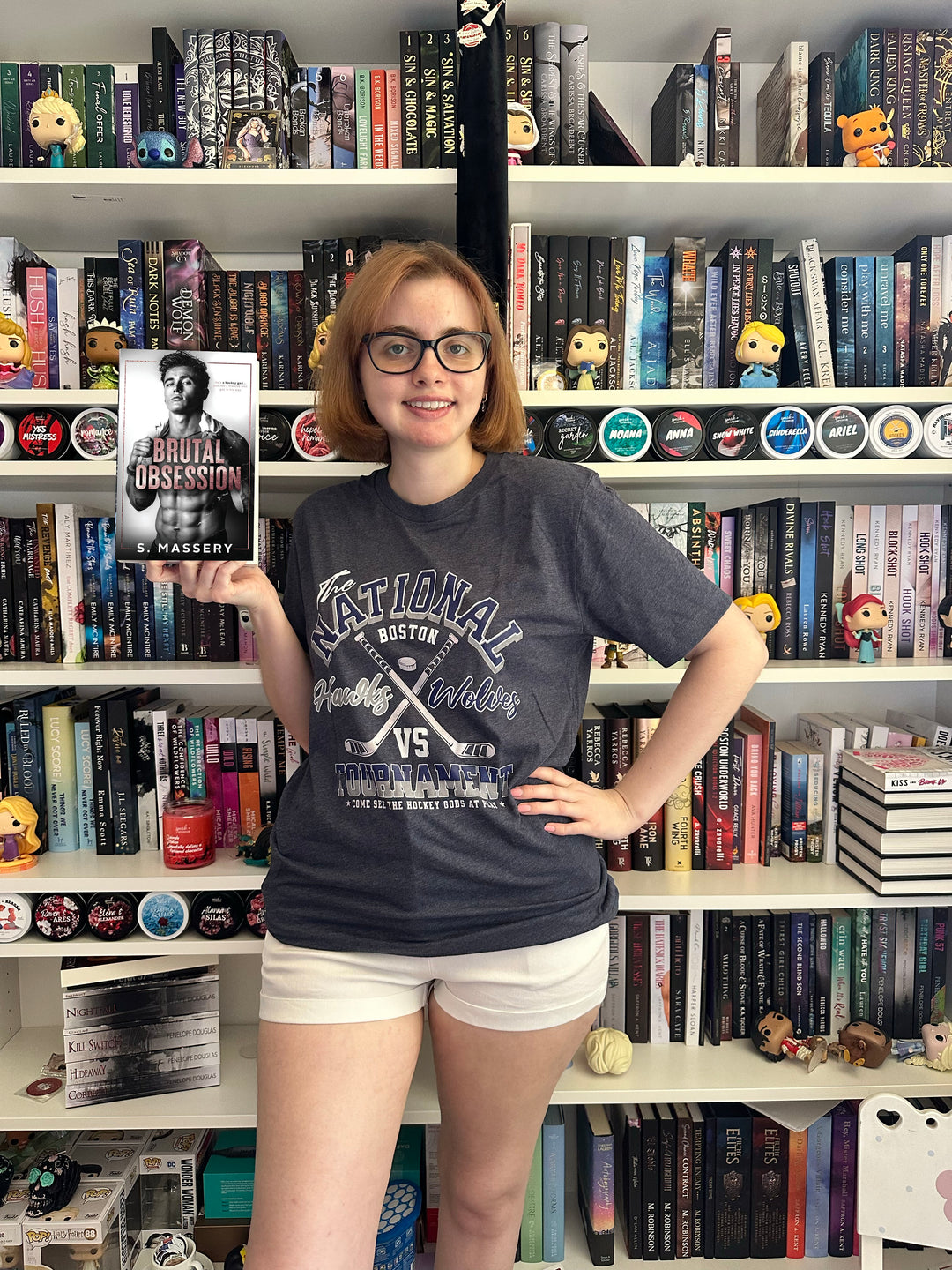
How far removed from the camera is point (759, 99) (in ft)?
5.09

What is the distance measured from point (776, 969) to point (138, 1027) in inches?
44.7

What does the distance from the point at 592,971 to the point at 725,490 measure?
3.26 feet

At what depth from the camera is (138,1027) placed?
1485mm

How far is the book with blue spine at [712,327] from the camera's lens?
4.86 feet

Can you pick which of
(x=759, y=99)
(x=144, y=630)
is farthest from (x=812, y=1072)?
(x=759, y=99)

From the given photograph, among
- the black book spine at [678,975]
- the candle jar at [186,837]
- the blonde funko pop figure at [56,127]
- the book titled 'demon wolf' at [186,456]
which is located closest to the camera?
the book titled 'demon wolf' at [186,456]

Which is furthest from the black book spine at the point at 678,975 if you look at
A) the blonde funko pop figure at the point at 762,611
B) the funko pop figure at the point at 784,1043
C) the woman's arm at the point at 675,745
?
the blonde funko pop figure at the point at 762,611

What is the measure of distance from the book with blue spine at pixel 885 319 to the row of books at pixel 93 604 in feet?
3.53

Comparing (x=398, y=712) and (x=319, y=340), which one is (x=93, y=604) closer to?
(x=319, y=340)

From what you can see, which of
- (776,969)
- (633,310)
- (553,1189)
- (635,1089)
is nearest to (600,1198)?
(553,1189)

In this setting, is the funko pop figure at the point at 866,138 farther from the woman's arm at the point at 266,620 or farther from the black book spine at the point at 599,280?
the woman's arm at the point at 266,620

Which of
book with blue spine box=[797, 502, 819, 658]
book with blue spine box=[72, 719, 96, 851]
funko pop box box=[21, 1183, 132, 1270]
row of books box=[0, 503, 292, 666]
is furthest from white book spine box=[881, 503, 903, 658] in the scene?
funko pop box box=[21, 1183, 132, 1270]

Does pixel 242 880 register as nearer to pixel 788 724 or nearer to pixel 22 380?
pixel 22 380

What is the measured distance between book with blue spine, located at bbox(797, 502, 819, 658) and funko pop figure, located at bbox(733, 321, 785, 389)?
0.76ft
